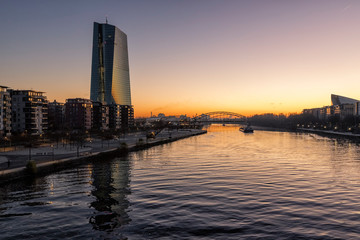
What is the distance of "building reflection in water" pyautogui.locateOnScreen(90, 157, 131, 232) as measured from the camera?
20.8 meters

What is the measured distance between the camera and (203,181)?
34.1 metres

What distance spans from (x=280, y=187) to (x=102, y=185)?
62.5 ft

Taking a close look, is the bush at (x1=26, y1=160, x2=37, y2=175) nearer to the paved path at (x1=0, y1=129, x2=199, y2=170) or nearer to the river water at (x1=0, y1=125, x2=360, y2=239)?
the river water at (x1=0, y1=125, x2=360, y2=239)

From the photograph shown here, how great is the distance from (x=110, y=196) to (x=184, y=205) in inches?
305

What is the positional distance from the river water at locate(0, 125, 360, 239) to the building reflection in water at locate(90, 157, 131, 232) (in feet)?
0.25

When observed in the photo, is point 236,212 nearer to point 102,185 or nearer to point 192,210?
point 192,210

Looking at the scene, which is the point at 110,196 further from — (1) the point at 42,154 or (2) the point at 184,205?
(1) the point at 42,154

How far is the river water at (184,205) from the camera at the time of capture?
747 inches

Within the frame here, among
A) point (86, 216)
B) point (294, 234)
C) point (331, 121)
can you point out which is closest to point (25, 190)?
point (86, 216)

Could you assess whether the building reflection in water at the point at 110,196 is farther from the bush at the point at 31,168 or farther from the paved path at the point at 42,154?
the paved path at the point at 42,154

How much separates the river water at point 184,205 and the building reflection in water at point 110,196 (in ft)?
0.25

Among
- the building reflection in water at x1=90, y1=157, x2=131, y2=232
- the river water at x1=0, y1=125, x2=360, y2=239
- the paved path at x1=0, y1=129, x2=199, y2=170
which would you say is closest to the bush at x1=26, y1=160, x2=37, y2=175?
the river water at x1=0, y1=125, x2=360, y2=239

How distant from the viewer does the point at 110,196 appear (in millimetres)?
27922

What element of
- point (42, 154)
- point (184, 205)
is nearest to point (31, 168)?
point (42, 154)
